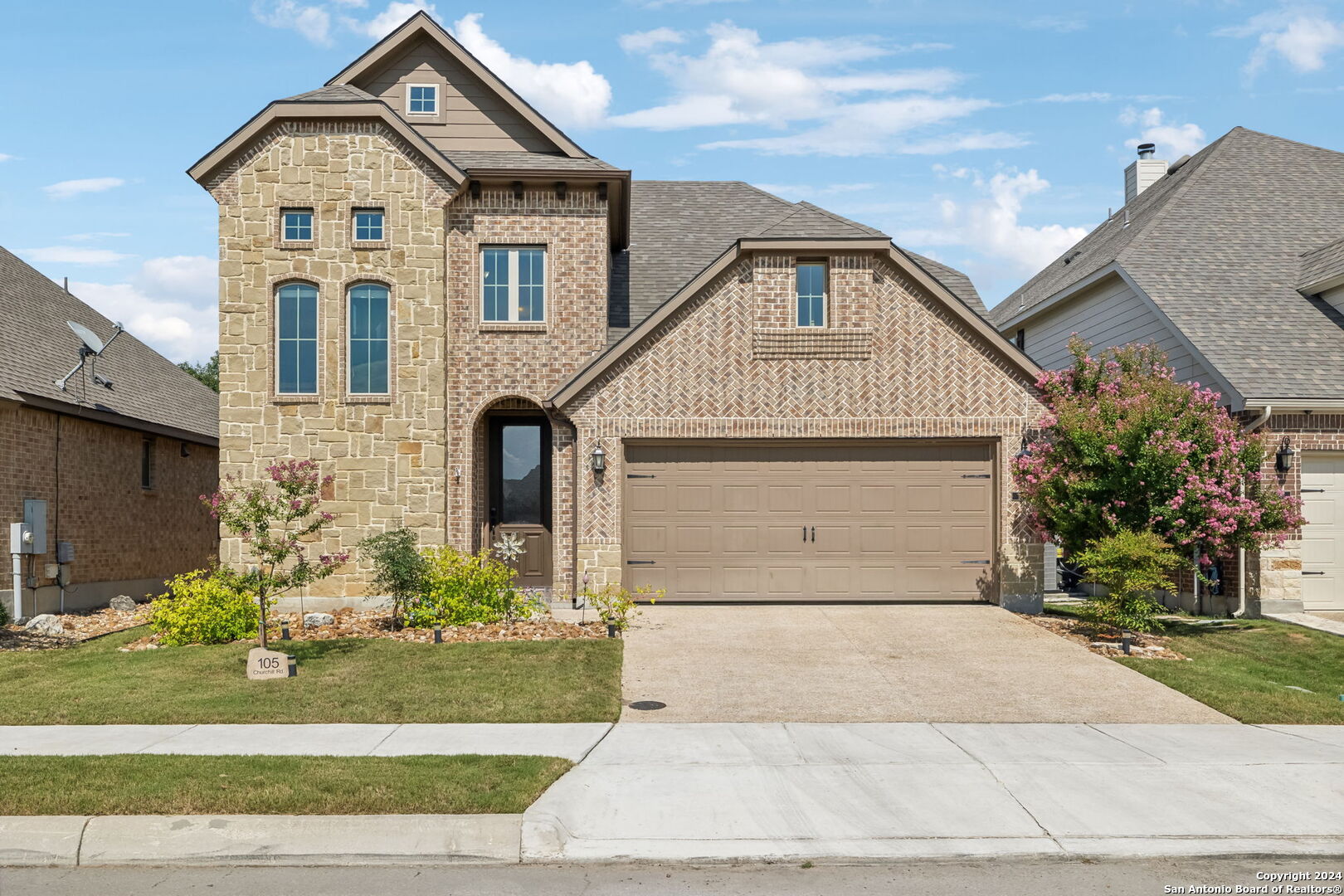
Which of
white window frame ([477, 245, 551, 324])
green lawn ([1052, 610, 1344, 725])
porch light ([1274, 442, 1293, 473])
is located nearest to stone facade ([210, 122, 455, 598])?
white window frame ([477, 245, 551, 324])

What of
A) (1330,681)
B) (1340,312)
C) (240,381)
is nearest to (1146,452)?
(1330,681)

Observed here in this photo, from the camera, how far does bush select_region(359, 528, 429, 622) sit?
14.3 m

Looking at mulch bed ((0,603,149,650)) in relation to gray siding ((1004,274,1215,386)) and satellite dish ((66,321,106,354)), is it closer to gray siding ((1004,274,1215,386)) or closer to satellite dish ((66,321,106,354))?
satellite dish ((66,321,106,354))

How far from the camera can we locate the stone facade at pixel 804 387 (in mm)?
15977

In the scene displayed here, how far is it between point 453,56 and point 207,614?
1056 cm

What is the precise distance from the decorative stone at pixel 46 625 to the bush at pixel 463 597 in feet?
18.1

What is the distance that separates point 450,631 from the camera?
45.4ft

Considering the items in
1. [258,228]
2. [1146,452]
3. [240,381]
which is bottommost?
[1146,452]

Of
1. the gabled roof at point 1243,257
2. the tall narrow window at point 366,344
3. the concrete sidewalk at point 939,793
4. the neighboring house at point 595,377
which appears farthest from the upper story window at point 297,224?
the gabled roof at point 1243,257

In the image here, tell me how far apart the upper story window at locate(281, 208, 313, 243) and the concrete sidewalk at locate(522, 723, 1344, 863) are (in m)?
11.2

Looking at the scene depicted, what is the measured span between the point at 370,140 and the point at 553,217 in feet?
10.5

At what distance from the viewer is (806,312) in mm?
16125

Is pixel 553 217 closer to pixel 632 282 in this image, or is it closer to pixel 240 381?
pixel 632 282

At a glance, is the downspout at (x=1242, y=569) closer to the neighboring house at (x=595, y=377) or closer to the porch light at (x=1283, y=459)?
the porch light at (x=1283, y=459)
